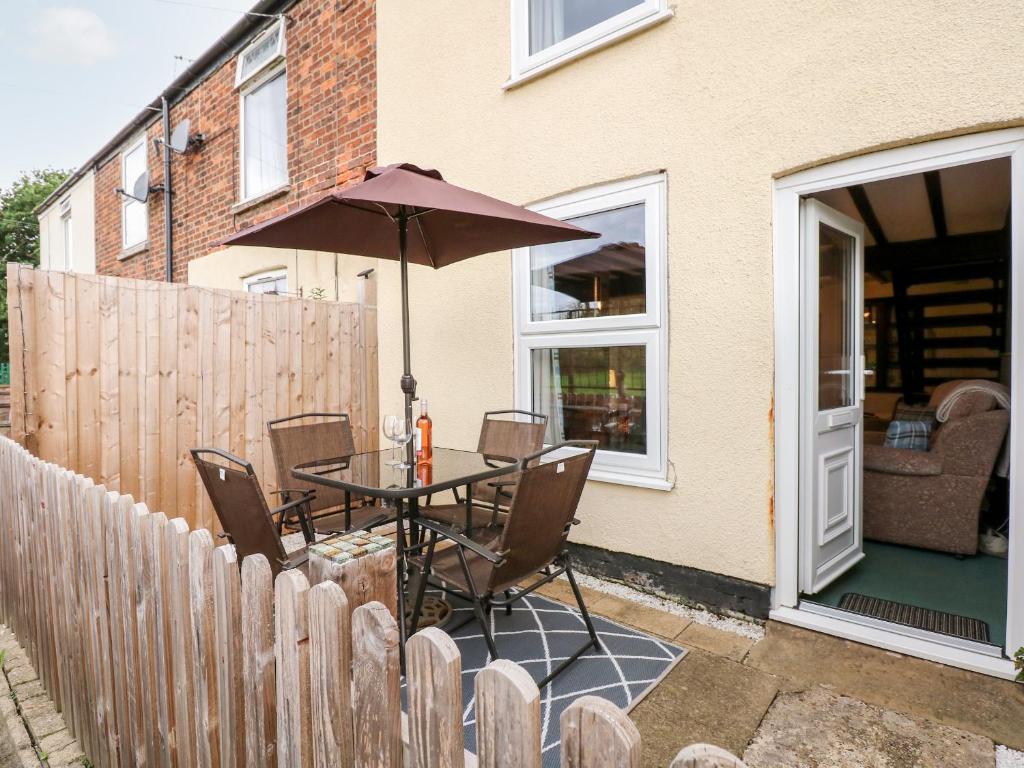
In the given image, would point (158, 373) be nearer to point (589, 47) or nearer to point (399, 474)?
point (399, 474)

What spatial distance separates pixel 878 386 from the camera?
23.4ft

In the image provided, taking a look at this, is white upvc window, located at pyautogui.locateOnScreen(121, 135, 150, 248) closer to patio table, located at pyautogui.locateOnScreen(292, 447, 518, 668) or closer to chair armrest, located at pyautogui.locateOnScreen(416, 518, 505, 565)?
patio table, located at pyautogui.locateOnScreen(292, 447, 518, 668)

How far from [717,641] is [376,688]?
6.93 feet

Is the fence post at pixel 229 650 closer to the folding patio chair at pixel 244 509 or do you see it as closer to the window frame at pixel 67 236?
the folding patio chair at pixel 244 509

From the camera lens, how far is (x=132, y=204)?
8.30m

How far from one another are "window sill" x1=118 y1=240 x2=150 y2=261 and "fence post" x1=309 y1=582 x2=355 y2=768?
858 cm

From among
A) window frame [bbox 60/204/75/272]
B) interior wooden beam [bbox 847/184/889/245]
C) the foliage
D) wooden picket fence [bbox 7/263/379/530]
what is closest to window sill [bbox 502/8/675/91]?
interior wooden beam [bbox 847/184/889/245]

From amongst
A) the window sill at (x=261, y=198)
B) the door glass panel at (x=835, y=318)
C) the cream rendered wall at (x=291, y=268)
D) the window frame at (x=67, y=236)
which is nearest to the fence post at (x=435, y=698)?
the door glass panel at (x=835, y=318)

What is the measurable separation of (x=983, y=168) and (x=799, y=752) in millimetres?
3835

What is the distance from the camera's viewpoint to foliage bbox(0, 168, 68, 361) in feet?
60.9

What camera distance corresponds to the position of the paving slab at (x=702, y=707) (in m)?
1.82

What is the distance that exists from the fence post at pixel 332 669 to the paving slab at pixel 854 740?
4.61ft

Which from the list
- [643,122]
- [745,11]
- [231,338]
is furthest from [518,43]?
[231,338]

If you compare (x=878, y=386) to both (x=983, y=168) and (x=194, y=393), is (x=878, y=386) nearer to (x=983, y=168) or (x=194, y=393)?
(x=983, y=168)
